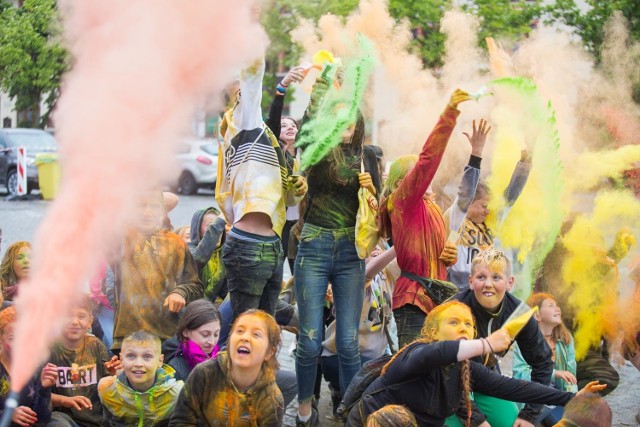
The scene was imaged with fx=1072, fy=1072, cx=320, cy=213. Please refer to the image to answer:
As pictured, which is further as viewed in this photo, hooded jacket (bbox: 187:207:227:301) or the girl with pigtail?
hooded jacket (bbox: 187:207:227:301)

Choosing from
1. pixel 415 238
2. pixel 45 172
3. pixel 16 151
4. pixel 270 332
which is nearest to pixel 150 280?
pixel 270 332

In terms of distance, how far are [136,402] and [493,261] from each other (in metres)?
1.89

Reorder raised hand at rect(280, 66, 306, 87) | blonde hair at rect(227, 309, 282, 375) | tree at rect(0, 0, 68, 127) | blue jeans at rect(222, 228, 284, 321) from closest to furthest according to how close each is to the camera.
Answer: blonde hair at rect(227, 309, 282, 375), blue jeans at rect(222, 228, 284, 321), raised hand at rect(280, 66, 306, 87), tree at rect(0, 0, 68, 127)

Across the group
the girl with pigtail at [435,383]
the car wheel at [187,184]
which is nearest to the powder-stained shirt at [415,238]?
the girl with pigtail at [435,383]

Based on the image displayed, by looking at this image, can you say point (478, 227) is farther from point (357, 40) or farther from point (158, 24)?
point (158, 24)

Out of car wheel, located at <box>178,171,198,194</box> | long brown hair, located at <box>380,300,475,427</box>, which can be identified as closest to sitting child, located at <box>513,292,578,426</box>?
long brown hair, located at <box>380,300,475,427</box>

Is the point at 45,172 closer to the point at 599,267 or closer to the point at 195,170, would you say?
the point at 195,170

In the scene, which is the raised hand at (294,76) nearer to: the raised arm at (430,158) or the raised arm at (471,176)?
the raised arm at (430,158)

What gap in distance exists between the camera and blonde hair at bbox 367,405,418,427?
445 centimetres

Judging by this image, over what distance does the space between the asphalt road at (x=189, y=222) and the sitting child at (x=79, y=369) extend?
1.16 meters

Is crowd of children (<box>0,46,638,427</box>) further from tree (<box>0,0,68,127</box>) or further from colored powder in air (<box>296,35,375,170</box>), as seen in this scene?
tree (<box>0,0,68,127</box>)

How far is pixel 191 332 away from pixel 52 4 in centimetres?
190

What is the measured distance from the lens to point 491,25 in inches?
698

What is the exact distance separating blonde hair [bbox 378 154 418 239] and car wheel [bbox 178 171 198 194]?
15947 mm
